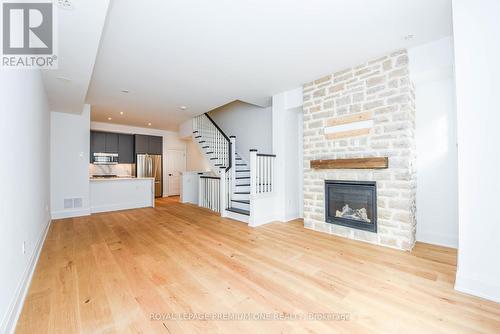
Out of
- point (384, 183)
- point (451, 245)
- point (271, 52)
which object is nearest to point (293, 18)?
point (271, 52)

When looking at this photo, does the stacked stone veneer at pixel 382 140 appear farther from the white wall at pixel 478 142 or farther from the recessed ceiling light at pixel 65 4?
the recessed ceiling light at pixel 65 4

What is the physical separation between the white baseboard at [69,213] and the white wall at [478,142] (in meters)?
6.62

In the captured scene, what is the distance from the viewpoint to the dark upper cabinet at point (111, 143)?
726 cm

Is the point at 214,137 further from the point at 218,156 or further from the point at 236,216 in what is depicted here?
the point at 236,216

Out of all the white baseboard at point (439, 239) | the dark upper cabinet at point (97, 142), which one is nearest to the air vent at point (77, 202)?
the dark upper cabinet at point (97, 142)

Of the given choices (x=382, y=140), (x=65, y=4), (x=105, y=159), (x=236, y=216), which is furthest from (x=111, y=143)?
(x=382, y=140)

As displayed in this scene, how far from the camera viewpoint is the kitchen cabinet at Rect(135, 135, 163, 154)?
782cm

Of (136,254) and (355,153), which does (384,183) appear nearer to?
(355,153)

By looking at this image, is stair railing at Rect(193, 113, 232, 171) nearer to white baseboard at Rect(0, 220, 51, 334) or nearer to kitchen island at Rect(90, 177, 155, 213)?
kitchen island at Rect(90, 177, 155, 213)

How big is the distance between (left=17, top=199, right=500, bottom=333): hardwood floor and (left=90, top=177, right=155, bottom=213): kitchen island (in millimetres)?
Result: 2199

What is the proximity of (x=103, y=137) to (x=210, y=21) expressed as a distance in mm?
6722

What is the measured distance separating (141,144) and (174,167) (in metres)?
1.61

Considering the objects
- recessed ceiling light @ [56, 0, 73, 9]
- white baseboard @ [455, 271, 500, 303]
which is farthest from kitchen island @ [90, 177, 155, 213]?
white baseboard @ [455, 271, 500, 303]

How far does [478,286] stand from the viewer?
1.82 m
